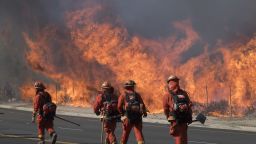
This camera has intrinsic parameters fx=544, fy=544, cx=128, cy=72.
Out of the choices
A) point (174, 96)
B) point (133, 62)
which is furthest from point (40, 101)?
point (133, 62)

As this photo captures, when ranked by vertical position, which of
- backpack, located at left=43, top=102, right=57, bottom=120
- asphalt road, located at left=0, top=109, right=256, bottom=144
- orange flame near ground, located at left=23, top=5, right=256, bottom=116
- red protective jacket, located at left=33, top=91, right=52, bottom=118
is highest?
orange flame near ground, located at left=23, top=5, right=256, bottom=116

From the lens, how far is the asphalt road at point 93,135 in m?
16.7

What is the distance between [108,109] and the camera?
13.3 metres

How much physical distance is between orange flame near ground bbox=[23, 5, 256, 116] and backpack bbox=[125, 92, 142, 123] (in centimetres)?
1662

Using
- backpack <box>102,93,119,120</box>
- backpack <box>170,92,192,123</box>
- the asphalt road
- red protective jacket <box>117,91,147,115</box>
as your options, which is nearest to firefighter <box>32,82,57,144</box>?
backpack <box>102,93,119,120</box>

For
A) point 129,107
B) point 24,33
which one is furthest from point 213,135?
point 24,33

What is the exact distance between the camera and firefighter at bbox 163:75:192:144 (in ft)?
34.8

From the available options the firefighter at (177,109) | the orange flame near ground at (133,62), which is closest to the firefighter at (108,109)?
the firefighter at (177,109)

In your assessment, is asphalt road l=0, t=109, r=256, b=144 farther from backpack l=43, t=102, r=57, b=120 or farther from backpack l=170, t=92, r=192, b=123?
backpack l=170, t=92, r=192, b=123

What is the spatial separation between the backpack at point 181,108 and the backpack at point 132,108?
1.76 metres

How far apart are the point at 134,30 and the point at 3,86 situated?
13.5 m

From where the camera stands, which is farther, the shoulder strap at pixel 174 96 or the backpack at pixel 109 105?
the backpack at pixel 109 105

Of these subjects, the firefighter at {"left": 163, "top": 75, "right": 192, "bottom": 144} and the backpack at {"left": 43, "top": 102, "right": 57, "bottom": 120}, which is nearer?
the firefighter at {"left": 163, "top": 75, "right": 192, "bottom": 144}

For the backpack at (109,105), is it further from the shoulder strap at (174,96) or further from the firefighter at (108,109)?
the shoulder strap at (174,96)
